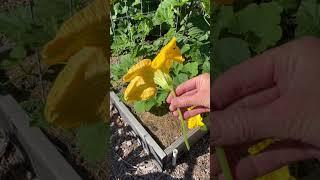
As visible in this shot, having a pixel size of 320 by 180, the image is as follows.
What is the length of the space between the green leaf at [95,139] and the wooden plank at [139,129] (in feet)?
2.27

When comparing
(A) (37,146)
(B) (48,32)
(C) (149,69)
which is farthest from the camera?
(A) (37,146)

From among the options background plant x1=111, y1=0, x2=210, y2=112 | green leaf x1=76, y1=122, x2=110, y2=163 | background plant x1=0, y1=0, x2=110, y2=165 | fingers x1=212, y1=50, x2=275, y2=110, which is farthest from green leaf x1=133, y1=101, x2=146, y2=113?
fingers x1=212, y1=50, x2=275, y2=110

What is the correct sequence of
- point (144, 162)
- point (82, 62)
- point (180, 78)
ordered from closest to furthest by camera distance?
1. point (82, 62)
2. point (180, 78)
3. point (144, 162)

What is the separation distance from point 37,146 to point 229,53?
76 centimetres

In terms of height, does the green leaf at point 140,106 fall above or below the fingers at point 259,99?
below

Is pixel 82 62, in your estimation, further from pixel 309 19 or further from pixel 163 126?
pixel 163 126

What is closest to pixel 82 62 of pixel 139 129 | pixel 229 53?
pixel 229 53

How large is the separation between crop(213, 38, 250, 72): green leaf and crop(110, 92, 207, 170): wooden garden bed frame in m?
0.84

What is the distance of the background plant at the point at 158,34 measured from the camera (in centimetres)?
151

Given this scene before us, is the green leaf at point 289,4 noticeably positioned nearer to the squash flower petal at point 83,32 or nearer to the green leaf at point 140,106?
the squash flower petal at point 83,32

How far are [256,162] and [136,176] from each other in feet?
2.79

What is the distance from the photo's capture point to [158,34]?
71.9 inches

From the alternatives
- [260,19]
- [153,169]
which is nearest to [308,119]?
[260,19]

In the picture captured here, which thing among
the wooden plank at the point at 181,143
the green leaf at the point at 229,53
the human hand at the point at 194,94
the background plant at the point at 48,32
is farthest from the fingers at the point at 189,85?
the wooden plank at the point at 181,143
